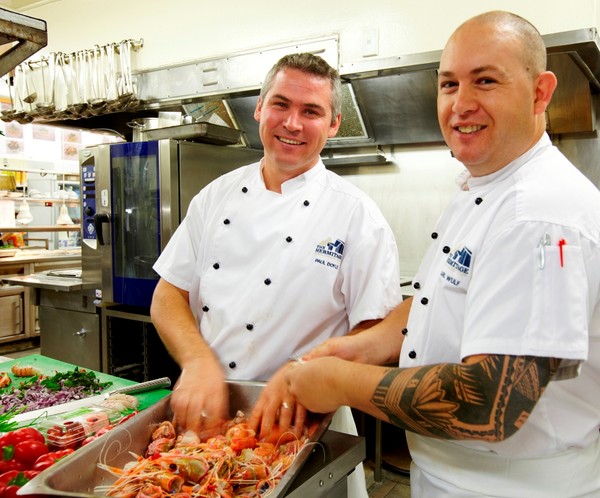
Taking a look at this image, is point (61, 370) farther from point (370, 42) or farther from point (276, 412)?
point (370, 42)

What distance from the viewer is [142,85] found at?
4.51m

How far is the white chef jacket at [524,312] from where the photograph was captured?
3.11 feet

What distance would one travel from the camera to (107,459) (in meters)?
1.20

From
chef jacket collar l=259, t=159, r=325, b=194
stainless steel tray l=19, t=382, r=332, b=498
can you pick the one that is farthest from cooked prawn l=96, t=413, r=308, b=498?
chef jacket collar l=259, t=159, r=325, b=194

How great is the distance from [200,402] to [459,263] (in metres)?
0.77

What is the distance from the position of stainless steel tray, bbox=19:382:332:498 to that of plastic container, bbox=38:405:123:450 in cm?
34

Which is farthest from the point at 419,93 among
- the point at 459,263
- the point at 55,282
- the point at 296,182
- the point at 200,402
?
the point at 55,282

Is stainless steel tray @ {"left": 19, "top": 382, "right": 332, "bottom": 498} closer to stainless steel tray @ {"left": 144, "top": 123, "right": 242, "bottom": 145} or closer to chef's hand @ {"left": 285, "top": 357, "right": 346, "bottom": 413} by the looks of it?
chef's hand @ {"left": 285, "top": 357, "right": 346, "bottom": 413}

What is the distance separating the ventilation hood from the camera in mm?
2957

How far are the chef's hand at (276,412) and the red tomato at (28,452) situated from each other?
0.57 metres

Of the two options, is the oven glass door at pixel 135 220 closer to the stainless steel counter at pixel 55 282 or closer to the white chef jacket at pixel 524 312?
the stainless steel counter at pixel 55 282

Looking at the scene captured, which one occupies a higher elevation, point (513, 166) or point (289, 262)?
point (513, 166)

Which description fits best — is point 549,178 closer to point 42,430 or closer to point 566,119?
point 42,430

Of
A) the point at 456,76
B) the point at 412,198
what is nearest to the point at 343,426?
the point at 456,76
